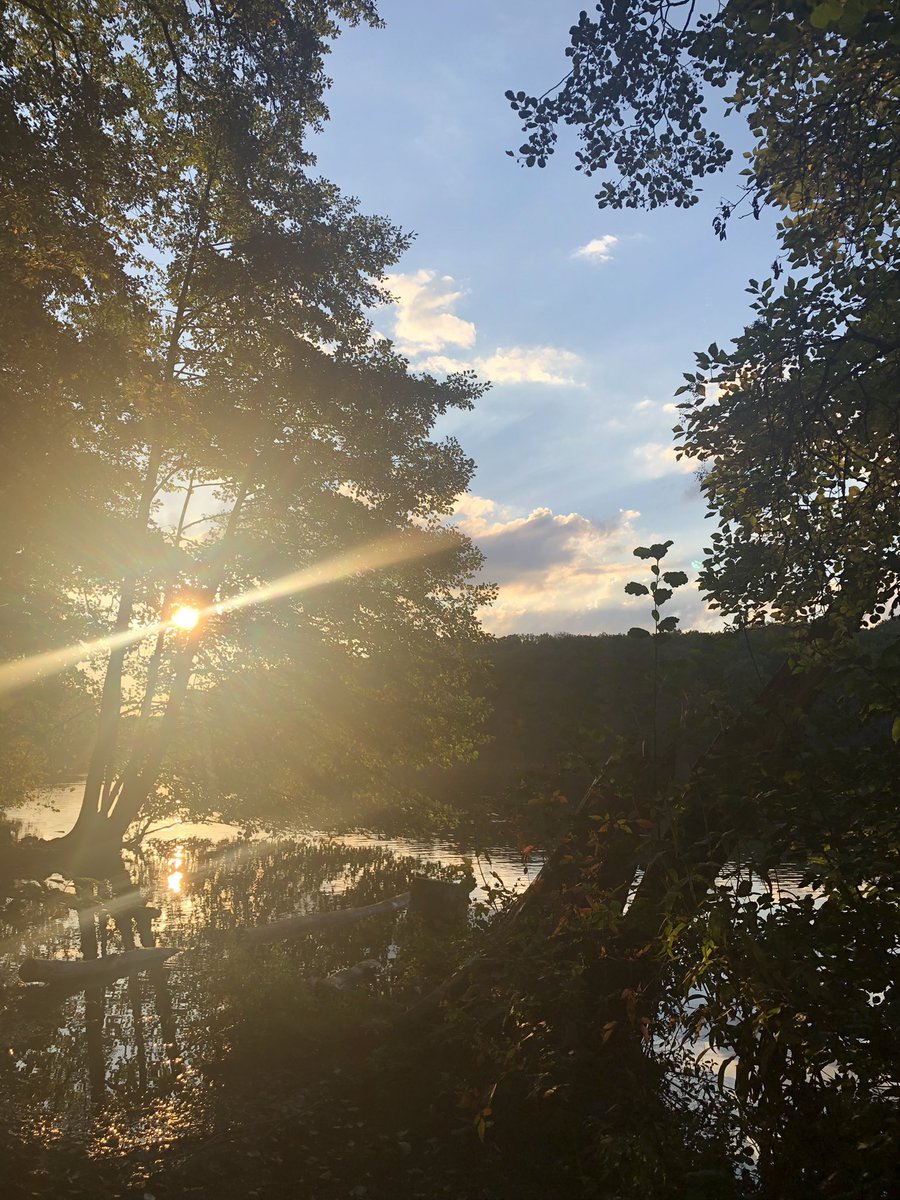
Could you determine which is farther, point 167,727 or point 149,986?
point 167,727

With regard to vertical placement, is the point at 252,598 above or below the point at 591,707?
above

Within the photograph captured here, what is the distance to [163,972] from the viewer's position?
38.8 ft

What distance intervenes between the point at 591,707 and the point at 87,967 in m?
8.77

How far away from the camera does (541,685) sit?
61.2 meters

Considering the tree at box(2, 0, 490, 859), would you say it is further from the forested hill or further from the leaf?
the leaf

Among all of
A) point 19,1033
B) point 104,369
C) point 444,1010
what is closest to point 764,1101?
point 444,1010

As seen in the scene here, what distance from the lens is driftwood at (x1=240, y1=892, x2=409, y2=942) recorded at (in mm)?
14070

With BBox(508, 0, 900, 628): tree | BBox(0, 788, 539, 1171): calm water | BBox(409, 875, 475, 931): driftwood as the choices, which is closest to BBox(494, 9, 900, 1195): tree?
BBox(508, 0, 900, 628): tree

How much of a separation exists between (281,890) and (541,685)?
43750 mm

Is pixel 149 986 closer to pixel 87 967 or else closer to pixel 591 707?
pixel 87 967

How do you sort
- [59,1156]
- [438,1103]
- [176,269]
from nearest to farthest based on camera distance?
[59,1156]
[438,1103]
[176,269]

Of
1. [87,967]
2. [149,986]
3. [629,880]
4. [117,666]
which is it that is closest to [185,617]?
[117,666]

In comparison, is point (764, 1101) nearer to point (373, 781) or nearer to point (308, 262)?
point (373, 781)

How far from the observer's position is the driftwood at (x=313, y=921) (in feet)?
46.2
